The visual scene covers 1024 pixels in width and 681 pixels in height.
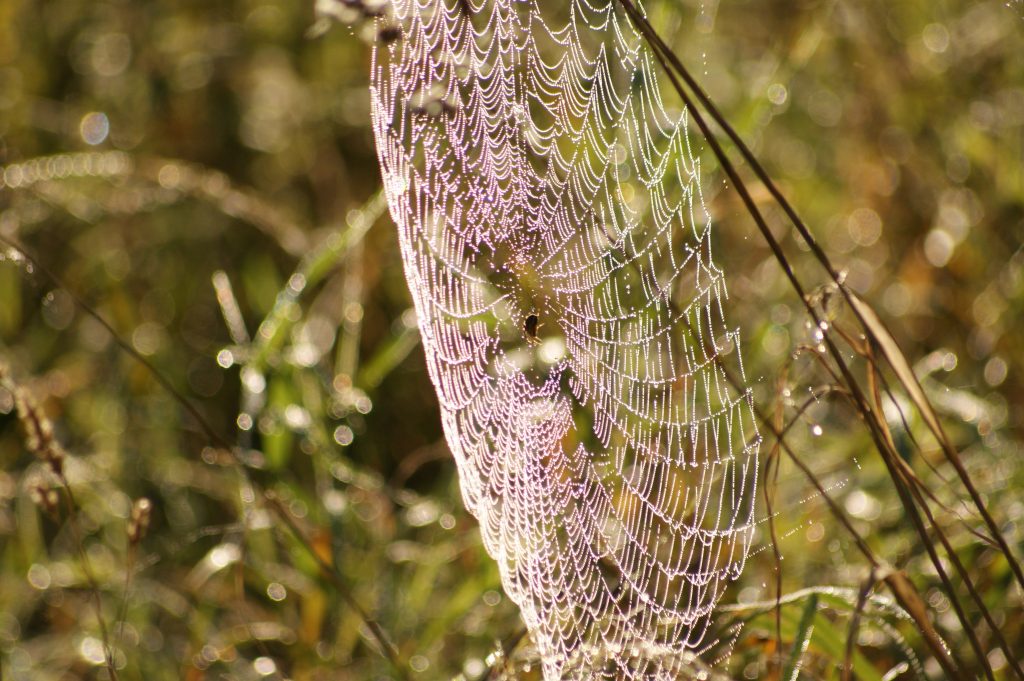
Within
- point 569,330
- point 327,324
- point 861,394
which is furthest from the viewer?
point 327,324

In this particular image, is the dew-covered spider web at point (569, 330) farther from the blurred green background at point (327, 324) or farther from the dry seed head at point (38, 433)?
the dry seed head at point (38, 433)

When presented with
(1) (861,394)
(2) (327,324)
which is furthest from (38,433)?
(2) (327,324)

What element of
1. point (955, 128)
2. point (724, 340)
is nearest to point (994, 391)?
point (724, 340)

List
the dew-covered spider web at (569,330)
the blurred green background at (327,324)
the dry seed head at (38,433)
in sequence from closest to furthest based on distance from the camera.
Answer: the dry seed head at (38,433)
the dew-covered spider web at (569,330)
the blurred green background at (327,324)

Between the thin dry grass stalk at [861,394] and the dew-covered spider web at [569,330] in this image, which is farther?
the dew-covered spider web at [569,330]

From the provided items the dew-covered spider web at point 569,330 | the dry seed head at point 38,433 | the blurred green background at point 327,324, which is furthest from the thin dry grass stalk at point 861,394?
the dry seed head at point 38,433

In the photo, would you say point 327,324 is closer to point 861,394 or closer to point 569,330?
point 569,330

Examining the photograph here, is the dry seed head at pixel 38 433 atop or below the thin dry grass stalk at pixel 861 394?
atop
